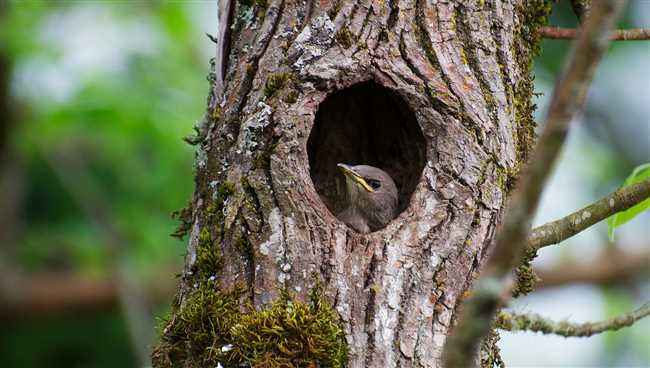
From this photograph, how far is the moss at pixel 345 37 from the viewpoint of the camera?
4648mm

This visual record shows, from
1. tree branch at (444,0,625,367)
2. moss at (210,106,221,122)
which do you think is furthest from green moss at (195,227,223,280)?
tree branch at (444,0,625,367)

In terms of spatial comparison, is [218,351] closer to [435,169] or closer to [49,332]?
[435,169]

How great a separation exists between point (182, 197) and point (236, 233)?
21.3 feet

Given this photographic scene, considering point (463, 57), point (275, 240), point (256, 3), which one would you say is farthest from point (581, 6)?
point (275, 240)

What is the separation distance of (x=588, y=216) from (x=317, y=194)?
131 centimetres

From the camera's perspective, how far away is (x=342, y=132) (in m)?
6.21

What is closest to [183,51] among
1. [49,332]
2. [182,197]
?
[182,197]

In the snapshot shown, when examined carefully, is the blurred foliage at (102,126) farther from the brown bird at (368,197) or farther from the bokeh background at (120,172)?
the brown bird at (368,197)

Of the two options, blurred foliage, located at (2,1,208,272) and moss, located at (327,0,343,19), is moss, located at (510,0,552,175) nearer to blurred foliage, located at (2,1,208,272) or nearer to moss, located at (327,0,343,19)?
moss, located at (327,0,343,19)

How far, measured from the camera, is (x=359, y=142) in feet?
20.8

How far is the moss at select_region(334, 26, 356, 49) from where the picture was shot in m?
4.65

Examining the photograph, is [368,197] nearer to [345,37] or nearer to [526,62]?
[526,62]

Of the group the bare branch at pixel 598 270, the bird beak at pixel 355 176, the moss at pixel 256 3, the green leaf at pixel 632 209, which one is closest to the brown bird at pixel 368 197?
the bird beak at pixel 355 176

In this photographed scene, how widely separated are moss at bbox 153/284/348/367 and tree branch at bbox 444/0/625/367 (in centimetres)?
164
